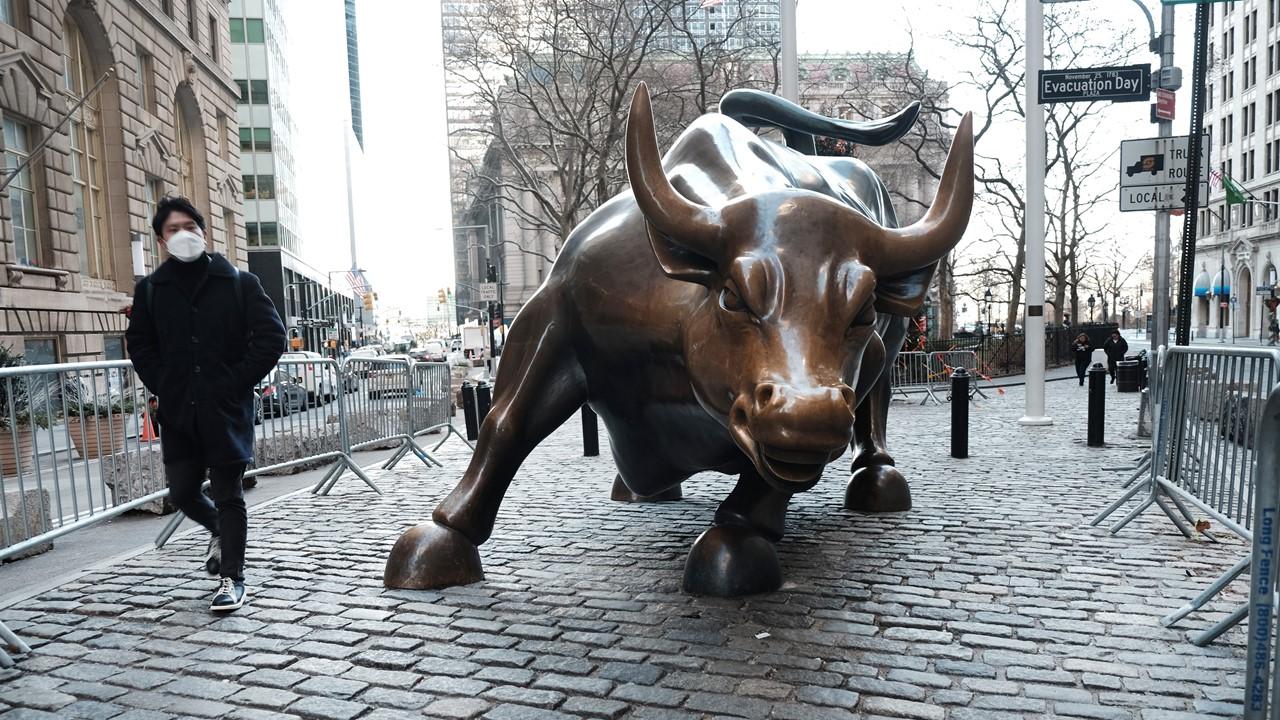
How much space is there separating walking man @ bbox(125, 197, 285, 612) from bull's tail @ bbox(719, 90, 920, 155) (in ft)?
11.9

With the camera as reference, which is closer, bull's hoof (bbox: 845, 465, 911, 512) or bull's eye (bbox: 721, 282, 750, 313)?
bull's eye (bbox: 721, 282, 750, 313)

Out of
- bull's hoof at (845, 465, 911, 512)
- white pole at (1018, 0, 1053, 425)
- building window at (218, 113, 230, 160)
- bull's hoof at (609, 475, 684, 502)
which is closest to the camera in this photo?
bull's hoof at (845, 465, 911, 512)

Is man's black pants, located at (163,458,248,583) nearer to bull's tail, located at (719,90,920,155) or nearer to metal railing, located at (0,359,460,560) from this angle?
metal railing, located at (0,359,460,560)

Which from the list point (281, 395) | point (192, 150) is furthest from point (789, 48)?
point (192, 150)

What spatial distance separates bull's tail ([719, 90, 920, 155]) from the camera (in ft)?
20.7

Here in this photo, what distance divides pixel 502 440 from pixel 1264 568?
9.78 feet

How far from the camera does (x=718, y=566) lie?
404cm

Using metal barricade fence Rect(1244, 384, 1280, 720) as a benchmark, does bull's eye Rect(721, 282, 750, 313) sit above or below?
above

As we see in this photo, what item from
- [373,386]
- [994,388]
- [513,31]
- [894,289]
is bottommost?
[994,388]

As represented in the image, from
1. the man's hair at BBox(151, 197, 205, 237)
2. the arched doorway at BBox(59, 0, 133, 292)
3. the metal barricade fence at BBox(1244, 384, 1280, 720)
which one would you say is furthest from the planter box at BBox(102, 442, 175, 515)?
the arched doorway at BBox(59, 0, 133, 292)

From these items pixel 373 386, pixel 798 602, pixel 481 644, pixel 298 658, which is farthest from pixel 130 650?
pixel 373 386

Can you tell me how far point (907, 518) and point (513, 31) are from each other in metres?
Result: 18.0

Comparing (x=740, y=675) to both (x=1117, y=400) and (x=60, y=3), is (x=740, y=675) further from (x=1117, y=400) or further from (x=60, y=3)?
(x=60, y=3)

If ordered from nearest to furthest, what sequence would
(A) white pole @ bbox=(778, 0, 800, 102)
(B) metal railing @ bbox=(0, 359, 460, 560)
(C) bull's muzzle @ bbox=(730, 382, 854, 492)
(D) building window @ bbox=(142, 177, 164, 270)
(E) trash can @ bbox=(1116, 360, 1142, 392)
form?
(C) bull's muzzle @ bbox=(730, 382, 854, 492) → (B) metal railing @ bbox=(0, 359, 460, 560) → (A) white pole @ bbox=(778, 0, 800, 102) → (E) trash can @ bbox=(1116, 360, 1142, 392) → (D) building window @ bbox=(142, 177, 164, 270)
